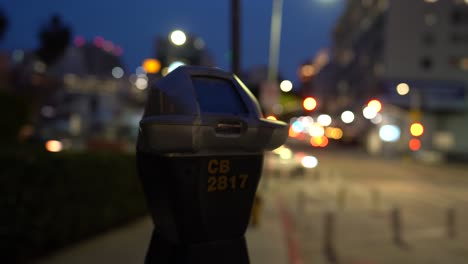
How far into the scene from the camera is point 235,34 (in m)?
6.17

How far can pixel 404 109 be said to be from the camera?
3425 cm

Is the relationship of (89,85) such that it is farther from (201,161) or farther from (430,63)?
(201,161)

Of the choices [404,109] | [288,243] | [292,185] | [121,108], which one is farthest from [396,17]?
[288,243]

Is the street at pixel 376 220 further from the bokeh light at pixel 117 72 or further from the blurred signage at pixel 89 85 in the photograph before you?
the bokeh light at pixel 117 72

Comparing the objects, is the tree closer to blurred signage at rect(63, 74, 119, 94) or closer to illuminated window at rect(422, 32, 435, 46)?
blurred signage at rect(63, 74, 119, 94)

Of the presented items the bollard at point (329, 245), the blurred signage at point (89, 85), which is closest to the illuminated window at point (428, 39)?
the blurred signage at point (89, 85)

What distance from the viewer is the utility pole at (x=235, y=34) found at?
18.8 feet

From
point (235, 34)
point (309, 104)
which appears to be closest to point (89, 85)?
point (235, 34)

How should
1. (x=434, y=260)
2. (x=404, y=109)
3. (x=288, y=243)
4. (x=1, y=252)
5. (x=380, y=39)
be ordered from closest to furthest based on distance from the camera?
(x=1, y=252)
(x=434, y=260)
(x=288, y=243)
(x=404, y=109)
(x=380, y=39)

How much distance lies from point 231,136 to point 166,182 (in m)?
0.42

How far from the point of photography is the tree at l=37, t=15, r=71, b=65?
41406 mm

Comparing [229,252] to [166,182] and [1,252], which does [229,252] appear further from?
[1,252]

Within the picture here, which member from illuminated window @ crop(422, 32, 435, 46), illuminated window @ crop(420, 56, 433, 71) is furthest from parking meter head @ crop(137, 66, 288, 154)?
illuminated window @ crop(422, 32, 435, 46)

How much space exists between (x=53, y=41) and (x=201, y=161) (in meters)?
44.0
